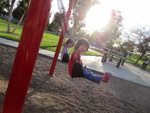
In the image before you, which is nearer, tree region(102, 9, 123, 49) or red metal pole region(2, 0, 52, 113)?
red metal pole region(2, 0, 52, 113)

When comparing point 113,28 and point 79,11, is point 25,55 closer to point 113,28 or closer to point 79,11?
point 79,11

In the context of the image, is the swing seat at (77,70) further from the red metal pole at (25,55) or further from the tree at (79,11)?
the tree at (79,11)

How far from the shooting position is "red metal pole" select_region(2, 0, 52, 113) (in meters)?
1.21

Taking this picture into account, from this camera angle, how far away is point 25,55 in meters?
1.26

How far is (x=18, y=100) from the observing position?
1.35m

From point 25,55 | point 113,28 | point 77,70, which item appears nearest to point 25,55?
point 25,55

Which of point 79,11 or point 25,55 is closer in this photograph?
point 25,55

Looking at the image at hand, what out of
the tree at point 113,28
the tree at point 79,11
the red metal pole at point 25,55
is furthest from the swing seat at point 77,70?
the tree at point 113,28

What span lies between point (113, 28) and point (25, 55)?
1000 inches

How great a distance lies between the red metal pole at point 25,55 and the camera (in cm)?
121

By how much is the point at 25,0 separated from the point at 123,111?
10.3 meters

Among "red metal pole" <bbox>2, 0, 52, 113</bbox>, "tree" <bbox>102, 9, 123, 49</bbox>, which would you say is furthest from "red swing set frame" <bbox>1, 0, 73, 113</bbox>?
"tree" <bbox>102, 9, 123, 49</bbox>

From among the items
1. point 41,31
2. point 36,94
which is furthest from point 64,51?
point 41,31

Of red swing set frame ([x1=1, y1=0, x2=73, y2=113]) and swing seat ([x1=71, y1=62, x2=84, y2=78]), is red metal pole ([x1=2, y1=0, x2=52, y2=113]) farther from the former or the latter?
swing seat ([x1=71, y1=62, x2=84, y2=78])
